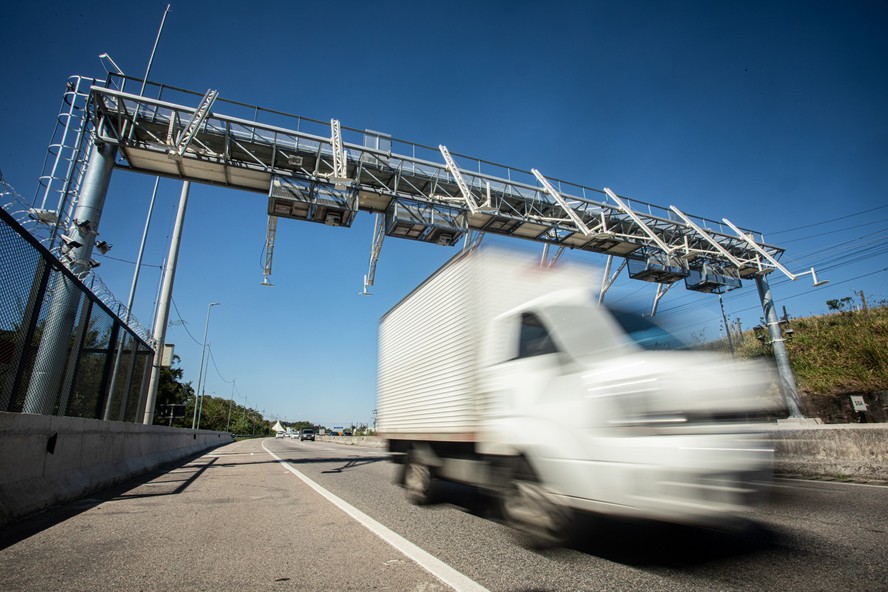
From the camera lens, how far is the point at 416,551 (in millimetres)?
3926

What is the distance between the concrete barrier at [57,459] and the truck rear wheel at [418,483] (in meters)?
4.85

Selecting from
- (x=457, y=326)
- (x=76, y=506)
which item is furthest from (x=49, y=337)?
(x=457, y=326)

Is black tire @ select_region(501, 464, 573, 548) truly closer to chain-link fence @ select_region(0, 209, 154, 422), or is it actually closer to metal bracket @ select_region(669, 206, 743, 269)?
chain-link fence @ select_region(0, 209, 154, 422)

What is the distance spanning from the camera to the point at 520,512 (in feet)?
14.0

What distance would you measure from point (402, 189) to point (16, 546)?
13438 mm

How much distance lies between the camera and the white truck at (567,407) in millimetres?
3176

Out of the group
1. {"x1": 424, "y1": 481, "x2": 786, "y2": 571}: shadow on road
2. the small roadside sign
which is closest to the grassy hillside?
the small roadside sign

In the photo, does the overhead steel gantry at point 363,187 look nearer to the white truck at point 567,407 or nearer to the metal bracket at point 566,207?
the metal bracket at point 566,207

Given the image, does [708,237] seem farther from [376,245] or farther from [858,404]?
[376,245]

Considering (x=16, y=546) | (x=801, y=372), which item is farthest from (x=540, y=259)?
(x=801, y=372)

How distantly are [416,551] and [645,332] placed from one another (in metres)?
2.97

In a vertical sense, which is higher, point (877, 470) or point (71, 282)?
point (71, 282)

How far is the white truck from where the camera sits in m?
3.18

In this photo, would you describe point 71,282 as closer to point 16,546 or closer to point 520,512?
point 16,546
